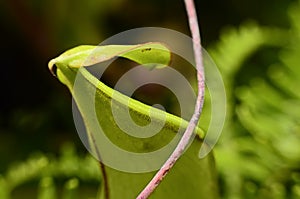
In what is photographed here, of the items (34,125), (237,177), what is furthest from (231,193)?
(34,125)

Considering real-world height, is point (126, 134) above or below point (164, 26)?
above

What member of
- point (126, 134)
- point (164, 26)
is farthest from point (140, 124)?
point (164, 26)

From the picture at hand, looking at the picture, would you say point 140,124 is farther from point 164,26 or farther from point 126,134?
point 164,26

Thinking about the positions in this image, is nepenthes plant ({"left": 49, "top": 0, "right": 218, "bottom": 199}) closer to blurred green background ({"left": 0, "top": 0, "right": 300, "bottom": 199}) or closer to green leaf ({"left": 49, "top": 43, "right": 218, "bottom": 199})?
green leaf ({"left": 49, "top": 43, "right": 218, "bottom": 199})

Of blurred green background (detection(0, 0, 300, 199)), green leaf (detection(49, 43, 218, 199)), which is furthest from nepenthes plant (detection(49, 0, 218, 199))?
blurred green background (detection(0, 0, 300, 199))

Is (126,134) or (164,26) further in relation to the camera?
(164,26)

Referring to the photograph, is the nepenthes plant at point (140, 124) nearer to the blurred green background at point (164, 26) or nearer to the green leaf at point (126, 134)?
the green leaf at point (126, 134)

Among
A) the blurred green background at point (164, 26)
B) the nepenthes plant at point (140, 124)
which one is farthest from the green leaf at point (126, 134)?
the blurred green background at point (164, 26)

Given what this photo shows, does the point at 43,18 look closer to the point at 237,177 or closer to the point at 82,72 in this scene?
the point at 237,177
